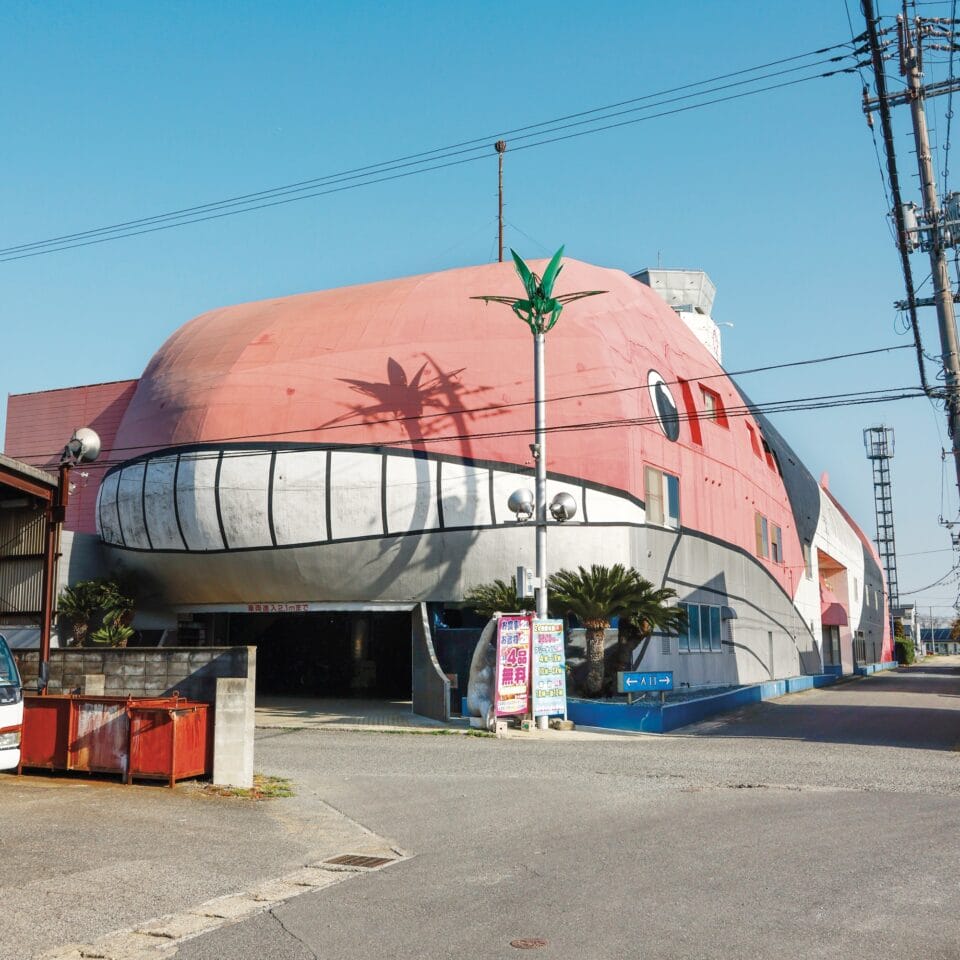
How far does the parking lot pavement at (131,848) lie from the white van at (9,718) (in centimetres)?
54

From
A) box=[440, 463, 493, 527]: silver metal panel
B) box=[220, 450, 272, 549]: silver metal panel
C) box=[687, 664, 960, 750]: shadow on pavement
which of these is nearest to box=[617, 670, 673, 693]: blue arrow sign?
box=[687, 664, 960, 750]: shadow on pavement

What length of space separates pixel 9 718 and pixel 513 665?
1169cm

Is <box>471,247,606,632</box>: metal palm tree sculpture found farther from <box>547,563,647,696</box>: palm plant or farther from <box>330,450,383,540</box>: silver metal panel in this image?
<box>330,450,383,540</box>: silver metal panel

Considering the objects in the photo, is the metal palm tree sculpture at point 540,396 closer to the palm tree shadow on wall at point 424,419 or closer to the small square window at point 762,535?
the palm tree shadow on wall at point 424,419

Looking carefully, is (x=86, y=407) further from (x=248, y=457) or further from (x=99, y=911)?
(x=99, y=911)

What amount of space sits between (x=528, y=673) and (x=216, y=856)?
13.6m

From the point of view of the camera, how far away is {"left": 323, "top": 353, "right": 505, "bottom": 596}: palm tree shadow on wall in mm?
29547

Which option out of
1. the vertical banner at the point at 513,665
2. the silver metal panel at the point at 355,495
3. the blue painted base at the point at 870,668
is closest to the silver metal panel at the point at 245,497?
the silver metal panel at the point at 355,495

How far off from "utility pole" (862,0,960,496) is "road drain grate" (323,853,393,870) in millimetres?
18422

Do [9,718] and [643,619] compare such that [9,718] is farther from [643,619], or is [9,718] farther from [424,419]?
[424,419]

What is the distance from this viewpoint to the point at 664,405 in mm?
33188

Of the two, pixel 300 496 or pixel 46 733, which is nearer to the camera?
pixel 46 733

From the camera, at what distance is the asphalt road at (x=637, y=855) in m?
6.60

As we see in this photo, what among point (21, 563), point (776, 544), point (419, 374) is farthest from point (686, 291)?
point (21, 563)
